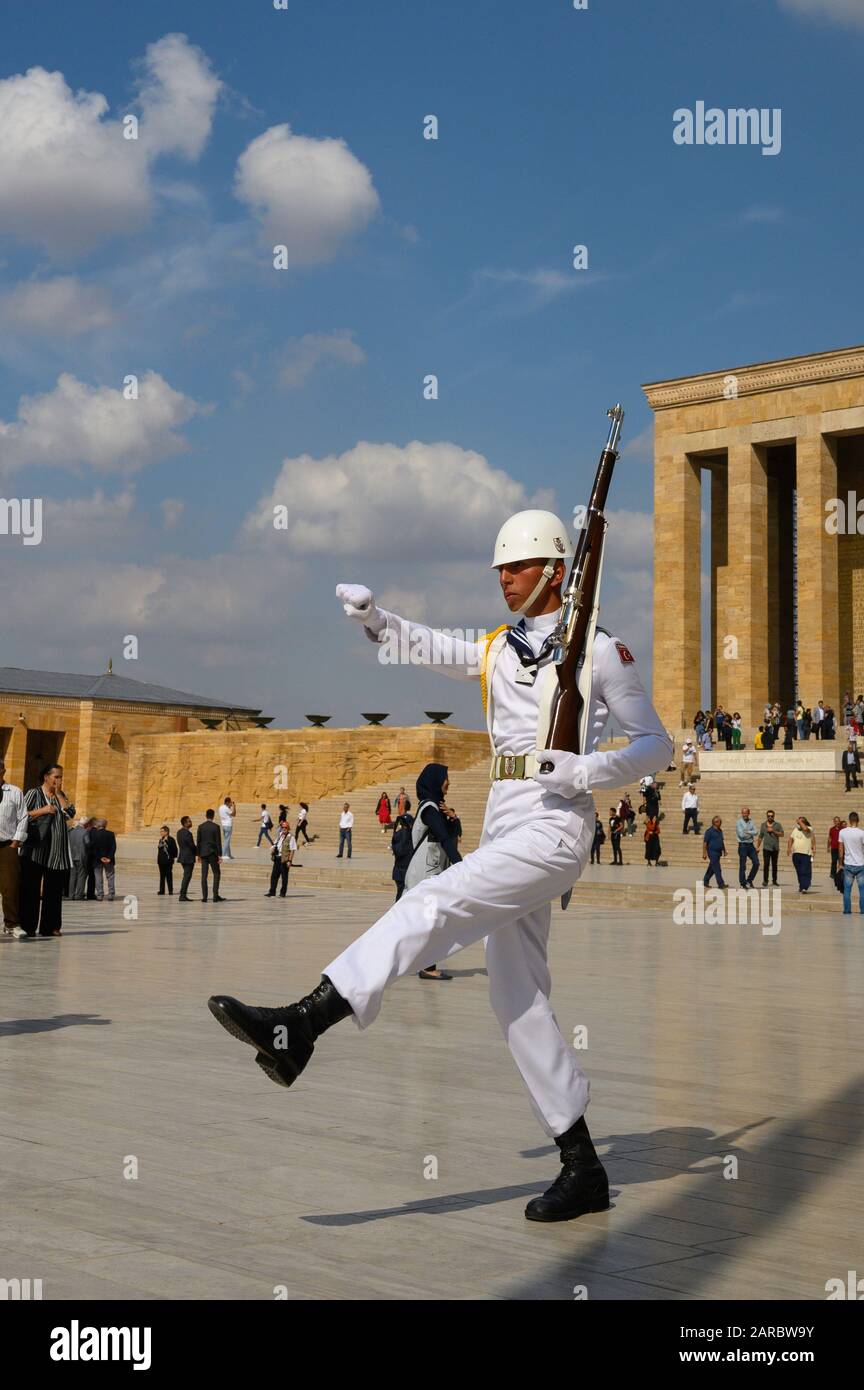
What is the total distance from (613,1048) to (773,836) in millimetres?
16455

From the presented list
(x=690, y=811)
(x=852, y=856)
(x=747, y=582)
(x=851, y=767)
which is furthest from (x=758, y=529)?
(x=852, y=856)

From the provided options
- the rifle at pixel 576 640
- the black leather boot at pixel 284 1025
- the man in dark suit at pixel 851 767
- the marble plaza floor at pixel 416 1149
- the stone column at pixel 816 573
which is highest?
the stone column at pixel 816 573

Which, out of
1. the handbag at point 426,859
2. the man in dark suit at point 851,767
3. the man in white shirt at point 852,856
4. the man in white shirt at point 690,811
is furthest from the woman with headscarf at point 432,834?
the man in dark suit at point 851,767

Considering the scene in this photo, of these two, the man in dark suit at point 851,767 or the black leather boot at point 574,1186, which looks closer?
the black leather boot at point 574,1186

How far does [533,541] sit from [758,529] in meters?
43.7

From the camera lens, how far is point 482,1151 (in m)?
4.94

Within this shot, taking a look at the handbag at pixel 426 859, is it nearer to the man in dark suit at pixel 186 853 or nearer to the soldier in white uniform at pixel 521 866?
the soldier in white uniform at pixel 521 866

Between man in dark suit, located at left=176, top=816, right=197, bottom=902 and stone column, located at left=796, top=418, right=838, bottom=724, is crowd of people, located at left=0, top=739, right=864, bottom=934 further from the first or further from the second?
stone column, located at left=796, top=418, right=838, bottom=724

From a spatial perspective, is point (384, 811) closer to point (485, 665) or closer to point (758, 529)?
point (758, 529)

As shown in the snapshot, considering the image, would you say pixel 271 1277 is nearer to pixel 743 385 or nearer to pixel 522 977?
pixel 522 977

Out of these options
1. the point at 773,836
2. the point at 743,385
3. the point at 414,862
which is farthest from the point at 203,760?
the point at 414,862

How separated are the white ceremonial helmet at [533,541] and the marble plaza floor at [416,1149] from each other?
1898 millimetres

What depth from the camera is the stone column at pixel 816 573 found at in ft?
147

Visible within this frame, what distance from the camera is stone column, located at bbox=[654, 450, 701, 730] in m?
47.3
